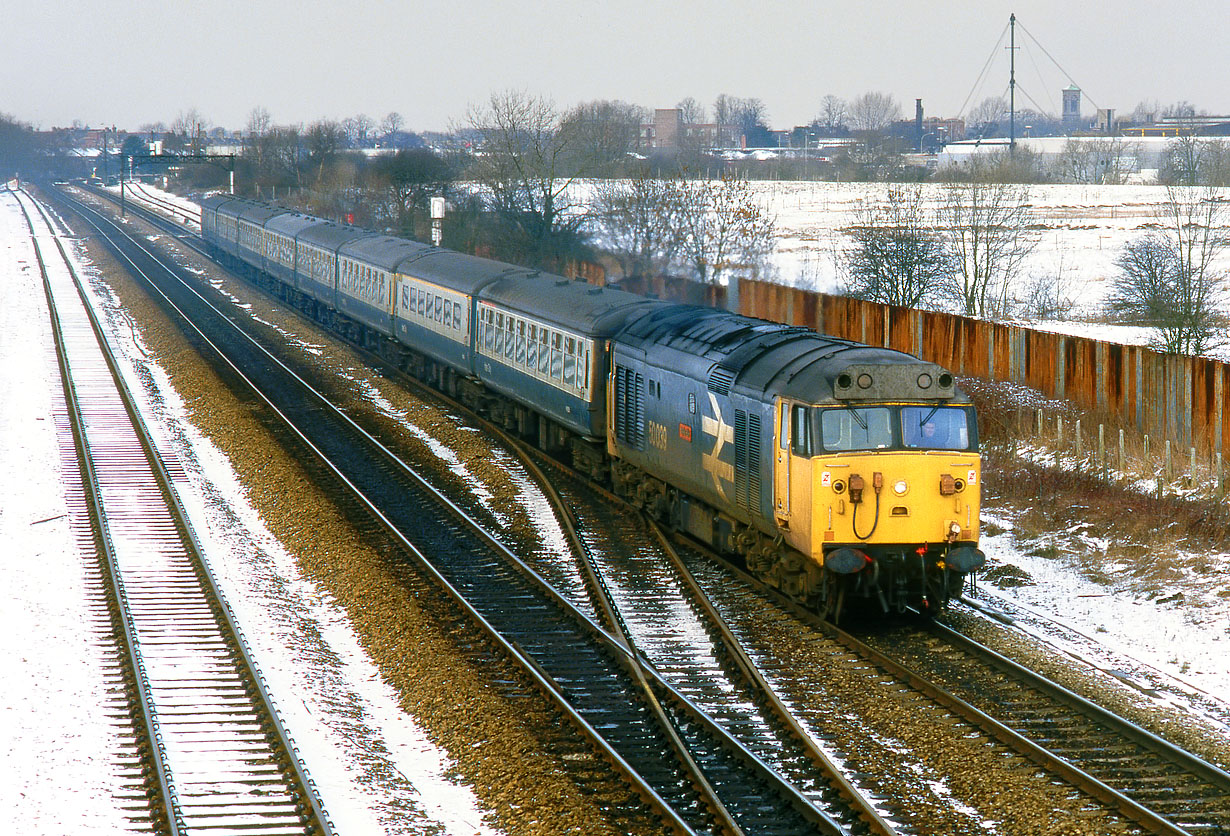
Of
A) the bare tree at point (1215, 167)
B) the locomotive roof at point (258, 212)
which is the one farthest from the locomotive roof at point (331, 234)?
the bare tree at point (1215, 167)

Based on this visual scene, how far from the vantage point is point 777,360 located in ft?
52.2

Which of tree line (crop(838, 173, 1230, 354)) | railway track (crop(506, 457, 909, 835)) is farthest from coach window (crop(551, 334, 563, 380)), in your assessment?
tree line (crop(838, 173, 1230, 354))

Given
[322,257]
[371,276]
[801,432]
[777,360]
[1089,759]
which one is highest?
[322,257]

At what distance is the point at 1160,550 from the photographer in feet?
56.7

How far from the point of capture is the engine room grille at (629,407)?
1978cm

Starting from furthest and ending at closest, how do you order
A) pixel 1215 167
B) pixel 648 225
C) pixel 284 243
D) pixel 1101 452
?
pixel 284 243, pixel 648 225, pixel 1215 167, pixel 1101 452

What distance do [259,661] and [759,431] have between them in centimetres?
617

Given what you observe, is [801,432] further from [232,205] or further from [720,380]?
[232,205]

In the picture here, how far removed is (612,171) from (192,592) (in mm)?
47958

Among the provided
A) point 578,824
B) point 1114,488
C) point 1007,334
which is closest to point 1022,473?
point 1114,488

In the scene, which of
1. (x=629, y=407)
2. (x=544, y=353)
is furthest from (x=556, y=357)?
(x=629, y=407)

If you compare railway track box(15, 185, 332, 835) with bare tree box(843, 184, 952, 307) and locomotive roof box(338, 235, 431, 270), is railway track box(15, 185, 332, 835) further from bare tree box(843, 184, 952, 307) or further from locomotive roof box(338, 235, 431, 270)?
bare tree box(843, 184, 952, 307)

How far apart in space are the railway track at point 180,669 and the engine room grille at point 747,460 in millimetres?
5990

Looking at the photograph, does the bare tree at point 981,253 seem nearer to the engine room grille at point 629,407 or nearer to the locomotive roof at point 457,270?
the locomotive roof at point 457,270
